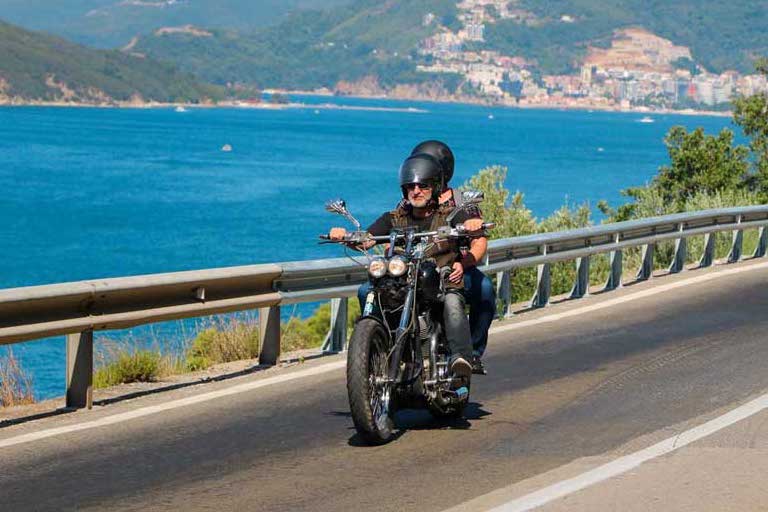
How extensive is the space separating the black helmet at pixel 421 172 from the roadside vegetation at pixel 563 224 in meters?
3.21

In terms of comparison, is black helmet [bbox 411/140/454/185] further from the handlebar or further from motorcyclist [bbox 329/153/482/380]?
the handlebar

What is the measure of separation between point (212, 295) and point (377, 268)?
9.73 ft

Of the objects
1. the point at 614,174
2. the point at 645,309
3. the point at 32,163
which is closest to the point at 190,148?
the point at 32,163

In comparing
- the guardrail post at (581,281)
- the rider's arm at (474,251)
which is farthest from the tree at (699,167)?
the rider's arm at (474,251)

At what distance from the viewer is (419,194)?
8.45 m

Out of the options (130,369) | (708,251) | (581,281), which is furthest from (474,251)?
(708,251)

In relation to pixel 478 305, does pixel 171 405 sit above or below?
below

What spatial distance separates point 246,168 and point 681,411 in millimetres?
126908

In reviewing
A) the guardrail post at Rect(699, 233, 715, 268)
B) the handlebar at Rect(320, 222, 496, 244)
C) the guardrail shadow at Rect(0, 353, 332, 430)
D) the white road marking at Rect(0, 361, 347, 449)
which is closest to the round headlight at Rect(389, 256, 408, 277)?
the handlebar at Rect(320, 222, 496, 244)

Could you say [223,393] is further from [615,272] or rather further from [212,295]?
[615,272]

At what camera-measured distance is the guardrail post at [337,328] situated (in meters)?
11.8

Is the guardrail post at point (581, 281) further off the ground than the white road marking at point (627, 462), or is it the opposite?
the white road marking at point (627, 462)

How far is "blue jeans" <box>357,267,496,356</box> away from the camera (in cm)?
899

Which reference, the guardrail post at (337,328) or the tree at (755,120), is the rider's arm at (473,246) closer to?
the guardrail post at (337,328)
